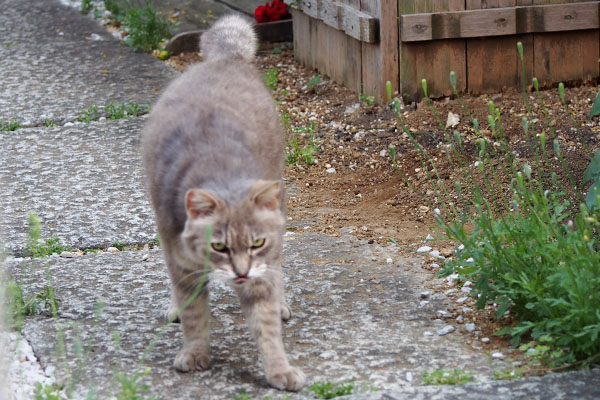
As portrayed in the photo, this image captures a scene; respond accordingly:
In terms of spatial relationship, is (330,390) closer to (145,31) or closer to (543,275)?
(543,275)

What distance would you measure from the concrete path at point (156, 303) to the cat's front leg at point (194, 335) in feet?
0.18

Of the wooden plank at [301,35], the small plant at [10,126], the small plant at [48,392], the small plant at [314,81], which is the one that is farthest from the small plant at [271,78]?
the small plant at [48,392]

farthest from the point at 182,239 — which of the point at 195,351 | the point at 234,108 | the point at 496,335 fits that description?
the point at 496,335

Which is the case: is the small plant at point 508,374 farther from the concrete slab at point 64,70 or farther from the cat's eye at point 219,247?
the concrete slab at point 64,70

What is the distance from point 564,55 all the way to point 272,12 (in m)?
3.34

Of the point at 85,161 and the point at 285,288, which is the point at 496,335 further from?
the point at 85,161

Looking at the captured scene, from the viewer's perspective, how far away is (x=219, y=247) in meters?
3.18

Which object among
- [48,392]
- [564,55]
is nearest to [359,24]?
[564,55]

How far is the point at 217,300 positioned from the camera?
164 inches

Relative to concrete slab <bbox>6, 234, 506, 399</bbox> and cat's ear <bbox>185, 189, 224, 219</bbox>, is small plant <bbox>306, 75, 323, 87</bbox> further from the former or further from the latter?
cat's ear <bbox>185, 189, 224, 219</bbox>

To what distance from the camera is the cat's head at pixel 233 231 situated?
3.16 m

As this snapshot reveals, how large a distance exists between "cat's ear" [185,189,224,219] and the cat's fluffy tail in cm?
138

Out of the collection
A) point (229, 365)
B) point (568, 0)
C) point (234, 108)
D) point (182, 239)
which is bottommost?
point (229, 365)

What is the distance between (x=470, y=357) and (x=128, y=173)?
10.1 ft
